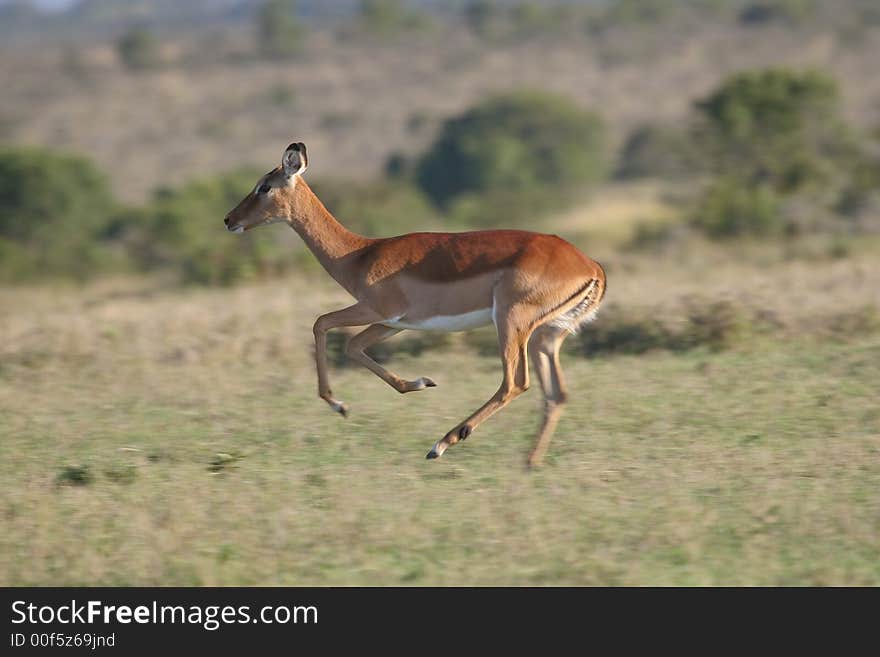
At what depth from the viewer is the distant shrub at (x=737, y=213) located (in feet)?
66.7

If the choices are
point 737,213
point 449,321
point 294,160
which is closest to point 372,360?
point 449,321

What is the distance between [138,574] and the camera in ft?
19.6

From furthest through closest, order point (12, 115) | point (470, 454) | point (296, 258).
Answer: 1. point (12, 115)
2. point (296, 258)
3. point (470, 454)

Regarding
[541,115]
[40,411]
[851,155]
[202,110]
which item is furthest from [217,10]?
[40,411]

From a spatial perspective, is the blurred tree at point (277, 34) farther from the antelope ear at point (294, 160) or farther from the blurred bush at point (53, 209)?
the antelope ear at point (294, 160)

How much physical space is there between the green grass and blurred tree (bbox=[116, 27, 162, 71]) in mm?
50610

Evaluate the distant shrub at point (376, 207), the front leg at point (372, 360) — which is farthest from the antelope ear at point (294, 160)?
the distant shrub at point (376, 207)

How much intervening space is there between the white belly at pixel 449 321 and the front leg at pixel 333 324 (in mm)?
125

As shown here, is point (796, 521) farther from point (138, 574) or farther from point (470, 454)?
point (138, 574)

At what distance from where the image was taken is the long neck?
320 inches

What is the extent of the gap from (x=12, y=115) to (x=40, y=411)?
41.6 metres

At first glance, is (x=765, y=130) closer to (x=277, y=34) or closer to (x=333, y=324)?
(x=333, y=324)

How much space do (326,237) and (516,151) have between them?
2734 centimetres

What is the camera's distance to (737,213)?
20.9m
